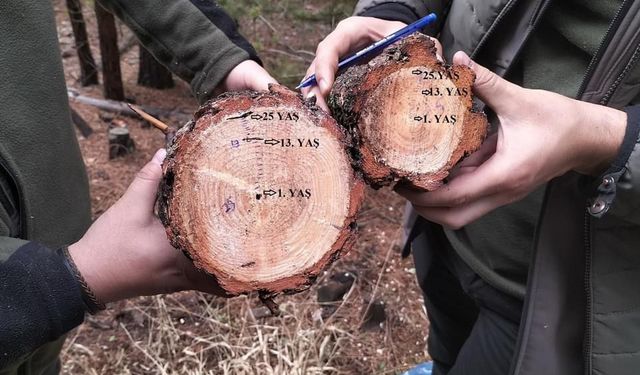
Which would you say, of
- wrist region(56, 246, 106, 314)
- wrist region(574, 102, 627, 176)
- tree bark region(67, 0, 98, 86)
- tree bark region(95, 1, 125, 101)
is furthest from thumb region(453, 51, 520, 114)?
tree bark region(67, 0, 98, 86)

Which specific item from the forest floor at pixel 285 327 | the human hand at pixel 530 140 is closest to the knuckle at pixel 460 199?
the human hand at pixel 530 140

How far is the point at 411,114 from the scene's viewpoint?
105 cm

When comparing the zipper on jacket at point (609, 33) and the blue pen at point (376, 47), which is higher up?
the zipper on jacket at point (609, 33)

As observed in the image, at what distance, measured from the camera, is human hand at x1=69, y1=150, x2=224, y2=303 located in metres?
0.96

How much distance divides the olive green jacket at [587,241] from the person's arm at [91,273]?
0.73 m

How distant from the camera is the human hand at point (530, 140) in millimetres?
1005

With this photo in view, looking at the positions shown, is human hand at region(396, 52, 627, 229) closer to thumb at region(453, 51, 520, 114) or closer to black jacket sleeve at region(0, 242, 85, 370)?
thumb at region(453, 51, 520, 114)

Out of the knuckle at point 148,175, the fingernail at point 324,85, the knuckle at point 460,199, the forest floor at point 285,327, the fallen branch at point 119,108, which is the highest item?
the fingernail at point 324,85

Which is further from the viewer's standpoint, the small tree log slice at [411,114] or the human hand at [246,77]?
the human hand at [246,77]

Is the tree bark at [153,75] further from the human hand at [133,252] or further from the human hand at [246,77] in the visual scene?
the human hand at [133,252]

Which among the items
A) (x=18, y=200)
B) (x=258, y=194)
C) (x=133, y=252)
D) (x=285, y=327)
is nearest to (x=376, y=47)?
(x=258, y=194)

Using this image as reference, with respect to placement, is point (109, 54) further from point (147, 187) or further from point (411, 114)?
point (411, 114)

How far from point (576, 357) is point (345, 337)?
4.44 ft

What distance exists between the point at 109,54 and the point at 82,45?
1.23ft
